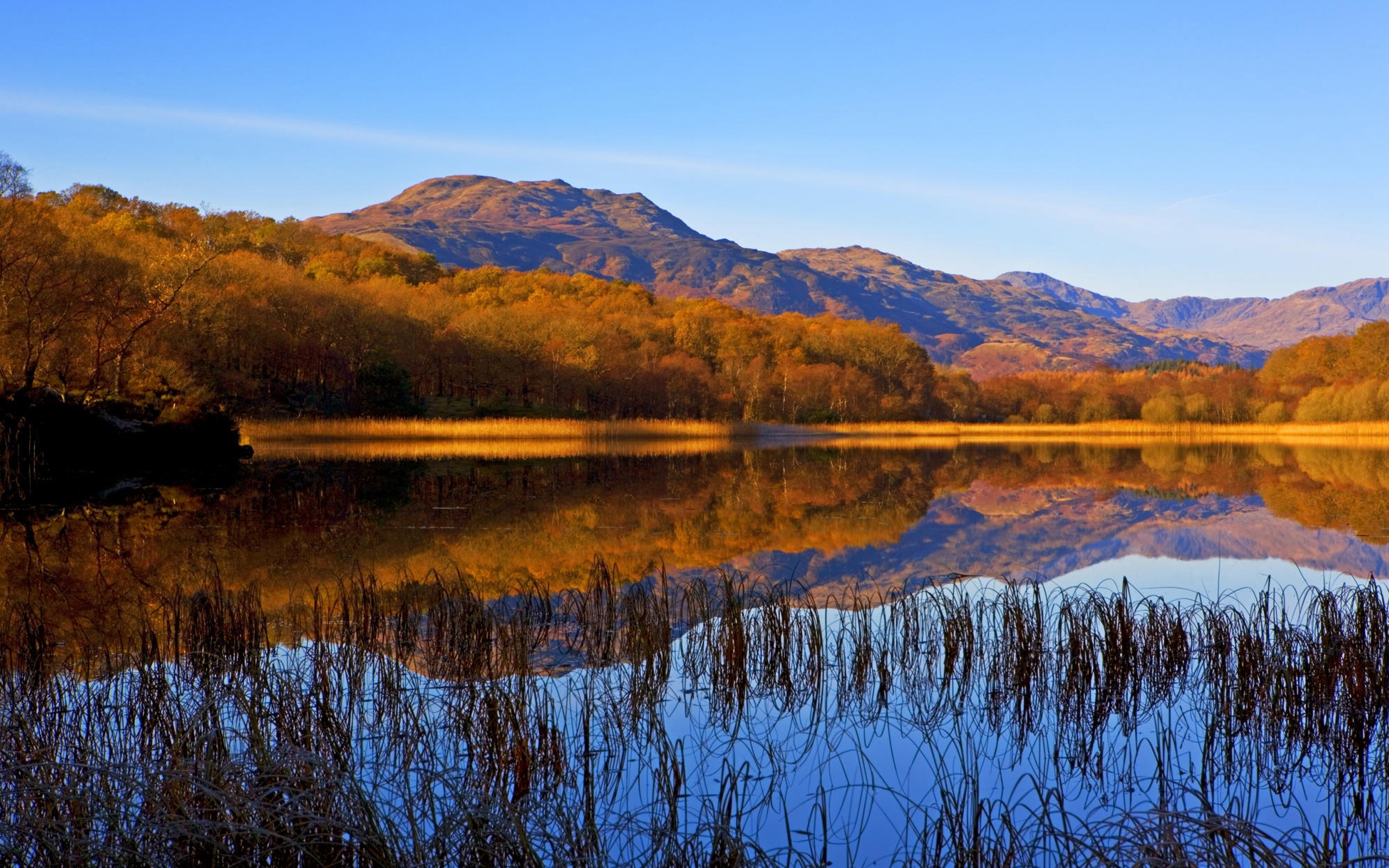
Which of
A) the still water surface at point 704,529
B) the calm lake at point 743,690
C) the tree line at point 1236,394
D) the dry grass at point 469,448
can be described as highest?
the tree line at point 1236,394

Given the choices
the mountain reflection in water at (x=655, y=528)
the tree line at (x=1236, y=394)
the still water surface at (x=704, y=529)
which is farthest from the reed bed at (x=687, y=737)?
the tree line at (x=1236, y=394)

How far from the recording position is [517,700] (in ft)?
17.4

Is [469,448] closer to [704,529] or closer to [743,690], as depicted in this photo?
[704,529]

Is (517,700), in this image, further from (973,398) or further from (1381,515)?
(973,398)

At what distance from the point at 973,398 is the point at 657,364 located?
5206 centimetres

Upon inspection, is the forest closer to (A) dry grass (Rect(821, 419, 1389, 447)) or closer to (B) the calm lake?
(A) dry grass (Rect(821, 419, 1389, 447))

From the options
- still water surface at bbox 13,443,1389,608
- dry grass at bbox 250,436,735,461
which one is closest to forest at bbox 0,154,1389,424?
dry grass at bbox 250,436,735,461

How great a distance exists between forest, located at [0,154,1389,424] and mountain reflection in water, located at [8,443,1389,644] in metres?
7.93

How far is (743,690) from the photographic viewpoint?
6.94 metres

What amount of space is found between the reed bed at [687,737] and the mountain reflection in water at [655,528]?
1485 millimetres

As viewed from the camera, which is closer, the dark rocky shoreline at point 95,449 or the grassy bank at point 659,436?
the dark rocky shoreline at point 95,449

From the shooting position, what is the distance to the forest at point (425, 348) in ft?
102

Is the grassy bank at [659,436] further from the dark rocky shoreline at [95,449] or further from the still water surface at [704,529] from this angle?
the still water surface at [704,529]

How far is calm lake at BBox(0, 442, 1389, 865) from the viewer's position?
4473mm
